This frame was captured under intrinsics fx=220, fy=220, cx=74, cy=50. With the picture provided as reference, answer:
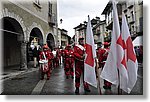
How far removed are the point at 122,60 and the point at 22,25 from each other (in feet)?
24.0

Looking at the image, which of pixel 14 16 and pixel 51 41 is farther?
pixel 51 41

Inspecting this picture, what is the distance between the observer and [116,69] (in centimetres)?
372

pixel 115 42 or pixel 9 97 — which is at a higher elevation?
pixel 115 42

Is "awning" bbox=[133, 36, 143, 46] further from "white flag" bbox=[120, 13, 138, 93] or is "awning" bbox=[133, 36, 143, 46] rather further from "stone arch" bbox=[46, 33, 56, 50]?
"stone arch" bbox=[46, 33, 56, 50]

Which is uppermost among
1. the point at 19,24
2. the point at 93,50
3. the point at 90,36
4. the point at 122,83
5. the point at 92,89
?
the point at 19,24

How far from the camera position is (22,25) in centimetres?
1010

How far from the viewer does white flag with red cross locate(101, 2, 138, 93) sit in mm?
3670

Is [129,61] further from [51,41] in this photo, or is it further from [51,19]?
[51,41]

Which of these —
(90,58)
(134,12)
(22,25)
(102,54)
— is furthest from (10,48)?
(90,58)

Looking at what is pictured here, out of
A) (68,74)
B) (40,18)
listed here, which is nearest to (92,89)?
(68,74)

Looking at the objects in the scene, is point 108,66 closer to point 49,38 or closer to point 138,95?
point 138,95

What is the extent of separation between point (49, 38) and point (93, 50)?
509 inches

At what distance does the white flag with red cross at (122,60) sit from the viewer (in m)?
3.67

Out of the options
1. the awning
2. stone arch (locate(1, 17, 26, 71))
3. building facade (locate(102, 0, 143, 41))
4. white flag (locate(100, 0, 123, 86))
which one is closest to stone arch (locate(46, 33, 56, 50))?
stone arch (locate(1, 17, 26, 71))
